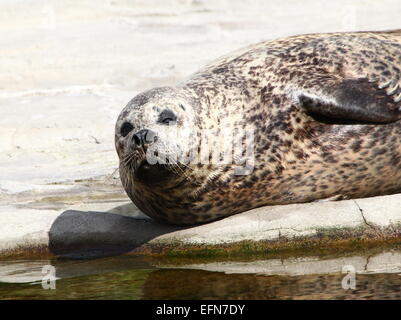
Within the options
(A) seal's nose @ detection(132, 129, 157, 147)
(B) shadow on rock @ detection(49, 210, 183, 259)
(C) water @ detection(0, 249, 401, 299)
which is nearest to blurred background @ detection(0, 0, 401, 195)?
Answer: (B) shadow on rock @ detection(49, 210, 183, 259)

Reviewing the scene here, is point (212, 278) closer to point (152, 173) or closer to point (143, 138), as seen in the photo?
point (152, 173)

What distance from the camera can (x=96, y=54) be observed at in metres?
13.4

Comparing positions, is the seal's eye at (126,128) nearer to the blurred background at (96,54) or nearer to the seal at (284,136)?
the seal at (284,136)

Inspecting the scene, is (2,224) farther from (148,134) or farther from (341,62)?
(341,62)

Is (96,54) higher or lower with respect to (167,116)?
higher

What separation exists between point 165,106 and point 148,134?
1.47 feet

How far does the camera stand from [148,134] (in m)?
6.55

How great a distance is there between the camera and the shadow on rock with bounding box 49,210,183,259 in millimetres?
7172

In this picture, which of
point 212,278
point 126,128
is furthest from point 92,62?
point 212,278

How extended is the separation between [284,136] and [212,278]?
1.63m

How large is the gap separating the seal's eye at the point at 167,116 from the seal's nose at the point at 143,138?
0.31m

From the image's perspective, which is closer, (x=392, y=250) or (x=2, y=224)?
(x=392, y=250)

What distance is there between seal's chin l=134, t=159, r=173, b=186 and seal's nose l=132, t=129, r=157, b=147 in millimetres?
134
